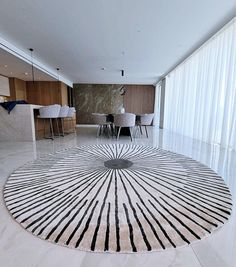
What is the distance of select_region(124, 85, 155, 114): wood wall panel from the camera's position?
1020 cm

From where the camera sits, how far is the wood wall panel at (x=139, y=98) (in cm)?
1020

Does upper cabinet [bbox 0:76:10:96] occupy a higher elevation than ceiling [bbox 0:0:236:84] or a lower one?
lower

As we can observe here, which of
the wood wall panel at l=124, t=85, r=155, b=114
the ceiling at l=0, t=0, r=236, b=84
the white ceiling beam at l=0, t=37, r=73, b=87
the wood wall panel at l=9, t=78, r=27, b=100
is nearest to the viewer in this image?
the ceiling at l=0, t=0, r=236, b=84

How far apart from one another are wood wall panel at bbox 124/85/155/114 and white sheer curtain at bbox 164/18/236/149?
13.6 feet

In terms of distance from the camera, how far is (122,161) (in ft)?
8.34

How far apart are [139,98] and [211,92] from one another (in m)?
6.42

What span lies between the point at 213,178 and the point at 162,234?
1.24m

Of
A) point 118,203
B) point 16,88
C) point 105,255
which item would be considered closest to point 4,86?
point 16,88

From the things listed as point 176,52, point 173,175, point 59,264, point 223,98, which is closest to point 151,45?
point 176,52

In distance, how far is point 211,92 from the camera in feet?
13.2

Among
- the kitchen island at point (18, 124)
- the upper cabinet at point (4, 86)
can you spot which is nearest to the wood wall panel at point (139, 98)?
the upper cabinet at point (4, 86)

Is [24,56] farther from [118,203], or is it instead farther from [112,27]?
[118,203]

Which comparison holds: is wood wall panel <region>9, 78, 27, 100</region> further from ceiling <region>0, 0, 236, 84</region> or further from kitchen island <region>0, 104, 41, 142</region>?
kitchen island <region>0, 104, 41, 142</region>

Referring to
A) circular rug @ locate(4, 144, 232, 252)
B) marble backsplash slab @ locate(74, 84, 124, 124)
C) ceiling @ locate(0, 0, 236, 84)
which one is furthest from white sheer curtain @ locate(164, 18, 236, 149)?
marble backsplash slab @ locate(74, 84, 124, 124)
